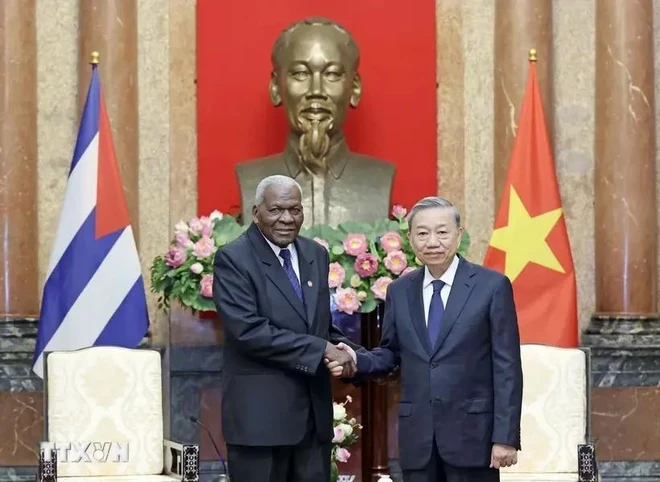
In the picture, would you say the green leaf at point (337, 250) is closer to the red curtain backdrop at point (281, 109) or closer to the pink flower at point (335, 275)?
the pink flower at point (335, 275)

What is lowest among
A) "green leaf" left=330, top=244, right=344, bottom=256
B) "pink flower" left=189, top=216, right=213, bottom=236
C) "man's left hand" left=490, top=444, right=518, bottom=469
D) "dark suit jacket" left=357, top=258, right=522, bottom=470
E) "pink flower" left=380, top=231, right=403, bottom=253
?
"man's left hand" left=490, top=444, right=518, bottom=469

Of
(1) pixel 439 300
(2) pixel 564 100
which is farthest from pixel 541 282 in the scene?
(1) pixel 439 300

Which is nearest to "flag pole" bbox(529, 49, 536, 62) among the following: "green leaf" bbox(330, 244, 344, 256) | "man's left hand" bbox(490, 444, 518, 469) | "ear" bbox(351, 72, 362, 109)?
"ear" bbox(351, 72, 362, 109)

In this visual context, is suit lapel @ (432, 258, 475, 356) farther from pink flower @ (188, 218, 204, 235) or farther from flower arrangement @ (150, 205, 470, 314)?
pink flower @ (188, 218, 204, 235)

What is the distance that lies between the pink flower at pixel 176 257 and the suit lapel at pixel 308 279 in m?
2.15

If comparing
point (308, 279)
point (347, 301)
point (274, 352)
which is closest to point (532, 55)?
point (347, 301)

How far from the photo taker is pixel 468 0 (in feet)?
26.6

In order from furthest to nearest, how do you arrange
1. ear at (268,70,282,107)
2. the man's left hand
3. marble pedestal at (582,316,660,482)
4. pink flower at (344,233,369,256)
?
marble pedestal at (582,316,660,482) → ear at (268,70,282,107) → pink flower at (344,233,369,256) → the man's left hand

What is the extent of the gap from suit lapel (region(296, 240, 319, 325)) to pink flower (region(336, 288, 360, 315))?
70.4 inches

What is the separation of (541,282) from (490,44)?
168cm

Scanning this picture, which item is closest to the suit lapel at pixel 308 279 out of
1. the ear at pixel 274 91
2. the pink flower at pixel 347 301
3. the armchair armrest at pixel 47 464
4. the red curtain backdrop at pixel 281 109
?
the armchair armrest at pixel 47 464

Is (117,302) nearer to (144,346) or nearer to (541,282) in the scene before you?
(144,346)

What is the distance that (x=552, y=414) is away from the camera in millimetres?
6211

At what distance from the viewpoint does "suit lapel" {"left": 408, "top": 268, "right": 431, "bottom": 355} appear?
4473 millimetres
